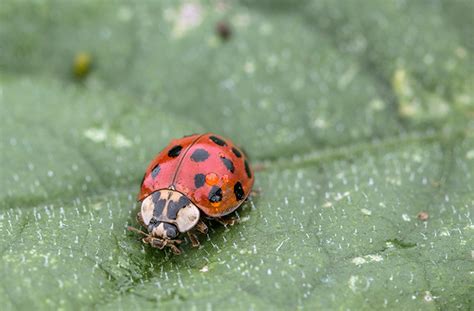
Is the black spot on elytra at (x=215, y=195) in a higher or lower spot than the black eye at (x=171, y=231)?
higher

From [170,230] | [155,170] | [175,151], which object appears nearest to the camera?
[170,230]

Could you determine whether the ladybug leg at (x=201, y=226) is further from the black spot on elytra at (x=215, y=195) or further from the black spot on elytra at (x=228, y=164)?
the black spot on elytra at (x=228, y=164)

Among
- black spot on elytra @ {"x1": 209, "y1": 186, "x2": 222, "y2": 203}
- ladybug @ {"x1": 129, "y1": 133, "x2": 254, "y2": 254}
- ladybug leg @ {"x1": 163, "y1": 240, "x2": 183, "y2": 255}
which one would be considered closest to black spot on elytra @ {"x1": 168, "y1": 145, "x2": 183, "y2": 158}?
ladybug @ {"x1": 129, "y1": 133, "x2": 254, "y2": 254}

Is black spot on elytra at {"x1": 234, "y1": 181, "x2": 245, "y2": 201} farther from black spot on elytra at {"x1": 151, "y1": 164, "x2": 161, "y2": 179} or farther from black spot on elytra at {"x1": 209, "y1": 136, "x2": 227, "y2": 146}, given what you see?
black spot on elytra at {"x1": 151, "y1": 164, "x2": 161, "y2": 179}

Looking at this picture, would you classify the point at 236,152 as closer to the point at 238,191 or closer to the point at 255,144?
the point at 238,191

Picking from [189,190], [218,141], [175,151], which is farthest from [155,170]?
[218,141]

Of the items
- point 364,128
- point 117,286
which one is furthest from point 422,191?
point 117,286

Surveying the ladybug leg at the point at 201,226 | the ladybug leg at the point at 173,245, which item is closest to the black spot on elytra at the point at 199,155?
the ladybug leg at the point at 201,226

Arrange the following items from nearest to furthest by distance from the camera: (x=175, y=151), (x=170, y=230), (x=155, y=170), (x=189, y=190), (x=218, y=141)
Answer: (x=170, y=230) < (x=189, y=190) < (x=155, y=170) < (x=175, y=151) < (x=218, y=141)
